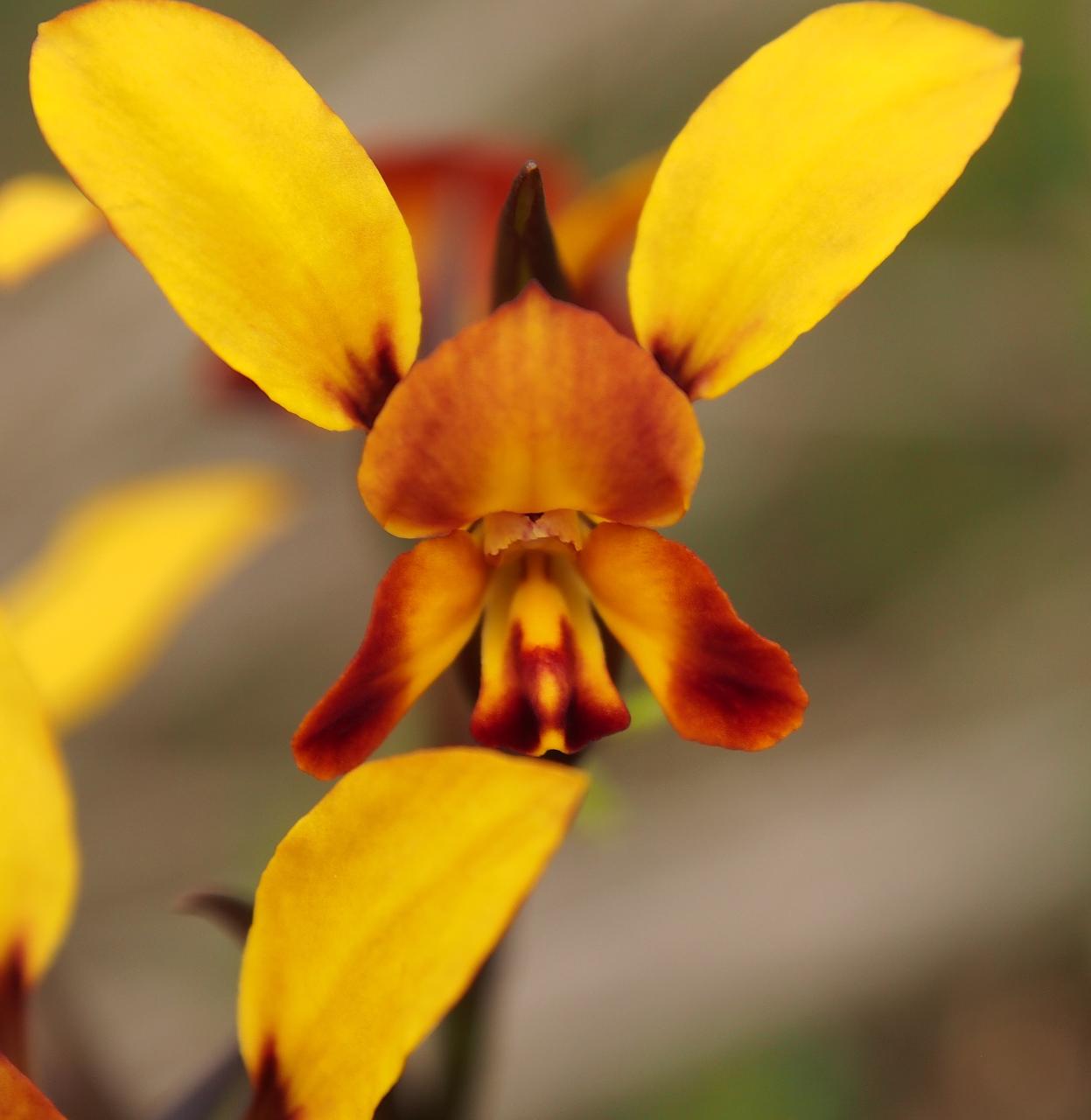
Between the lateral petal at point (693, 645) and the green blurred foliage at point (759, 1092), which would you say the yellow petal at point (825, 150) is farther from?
the green blurred foliage at point (759, 1092)

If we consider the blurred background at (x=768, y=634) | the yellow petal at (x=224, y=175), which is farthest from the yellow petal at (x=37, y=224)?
the blurred background at (x=768, y=634)

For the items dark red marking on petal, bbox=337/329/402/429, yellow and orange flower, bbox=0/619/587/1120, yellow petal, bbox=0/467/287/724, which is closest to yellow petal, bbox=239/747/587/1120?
yellow and orange flower, bbox=0/619/587/1120

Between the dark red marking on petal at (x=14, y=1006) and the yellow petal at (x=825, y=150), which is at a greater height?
the yellow petal at (x=825, y=150)

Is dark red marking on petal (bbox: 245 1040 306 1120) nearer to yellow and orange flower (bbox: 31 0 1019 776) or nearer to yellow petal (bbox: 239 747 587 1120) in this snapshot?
yellow petal (bbox: 239 747 587 1120)

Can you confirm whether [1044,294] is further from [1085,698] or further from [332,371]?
[332,371]

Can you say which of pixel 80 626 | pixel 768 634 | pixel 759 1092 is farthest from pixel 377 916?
pixel 768 634

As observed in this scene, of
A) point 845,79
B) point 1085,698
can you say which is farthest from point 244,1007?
point 1085,698
